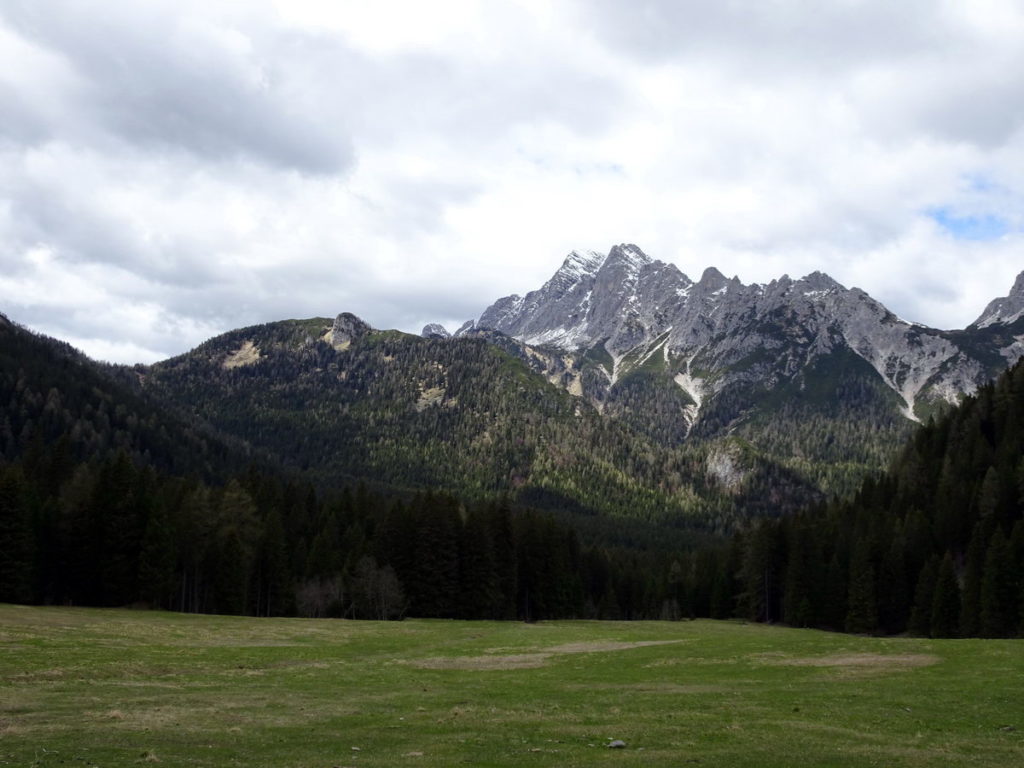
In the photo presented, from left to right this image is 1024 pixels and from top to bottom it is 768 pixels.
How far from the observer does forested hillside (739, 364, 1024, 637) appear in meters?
85.4

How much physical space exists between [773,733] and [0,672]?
31891mm

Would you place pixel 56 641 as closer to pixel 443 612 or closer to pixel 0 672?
pixel 0 672

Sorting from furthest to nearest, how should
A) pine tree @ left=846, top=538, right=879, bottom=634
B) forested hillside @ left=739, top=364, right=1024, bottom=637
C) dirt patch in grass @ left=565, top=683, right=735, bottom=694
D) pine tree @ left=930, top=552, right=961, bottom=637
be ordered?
pine tree @ left=846, top=538, right=879, bottom=634 → pine tree @ left=930, top=552, right=961, bottom=637 → forested hillside @ left=739, top=364, right=1024, bottom=637 → dirt patch in grass @ left=565, top=683, right=735, bottom=694

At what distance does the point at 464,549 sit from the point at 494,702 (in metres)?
74.1

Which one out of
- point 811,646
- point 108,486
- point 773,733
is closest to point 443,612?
point 108,486

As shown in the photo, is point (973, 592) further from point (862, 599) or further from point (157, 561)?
point (157, 561)

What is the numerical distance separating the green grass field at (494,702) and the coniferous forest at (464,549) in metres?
26.1

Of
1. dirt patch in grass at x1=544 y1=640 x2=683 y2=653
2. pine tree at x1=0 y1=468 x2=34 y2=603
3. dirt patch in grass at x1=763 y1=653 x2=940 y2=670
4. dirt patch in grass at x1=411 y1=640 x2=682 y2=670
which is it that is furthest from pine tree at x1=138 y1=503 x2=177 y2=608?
dirt patch in grass at x1=763 y1=653 x2=940 y2=670

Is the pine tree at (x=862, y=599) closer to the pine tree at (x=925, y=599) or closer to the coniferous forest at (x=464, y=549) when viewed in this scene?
the coniferous forest at (x=464, y=549)

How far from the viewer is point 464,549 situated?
104 metres

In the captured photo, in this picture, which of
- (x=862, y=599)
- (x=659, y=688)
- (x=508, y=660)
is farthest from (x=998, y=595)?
(x=659, y=688)

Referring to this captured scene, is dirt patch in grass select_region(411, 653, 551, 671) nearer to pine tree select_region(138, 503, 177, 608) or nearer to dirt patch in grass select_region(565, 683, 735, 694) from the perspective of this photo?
dirt patch in grass select_region(565, 683, 735, 694)

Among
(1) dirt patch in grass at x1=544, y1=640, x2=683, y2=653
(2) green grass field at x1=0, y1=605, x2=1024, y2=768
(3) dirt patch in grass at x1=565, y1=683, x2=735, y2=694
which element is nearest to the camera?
(2) green grass field at x1=0, y1=605, x2=1024, y2=768

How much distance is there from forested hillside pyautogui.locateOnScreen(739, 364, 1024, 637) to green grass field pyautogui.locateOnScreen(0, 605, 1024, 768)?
43.1m
